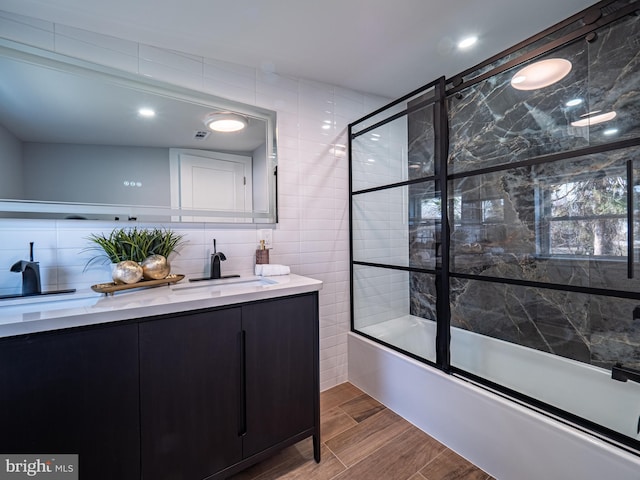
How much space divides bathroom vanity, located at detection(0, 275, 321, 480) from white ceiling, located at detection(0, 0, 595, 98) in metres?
1.36

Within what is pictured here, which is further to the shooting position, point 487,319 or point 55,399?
point 487,319

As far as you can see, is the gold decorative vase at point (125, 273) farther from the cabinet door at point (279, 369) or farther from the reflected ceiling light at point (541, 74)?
the reflected ceiling light at point (541, 74)

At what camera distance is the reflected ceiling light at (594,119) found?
149cm

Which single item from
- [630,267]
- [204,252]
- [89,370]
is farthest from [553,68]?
[89,370]

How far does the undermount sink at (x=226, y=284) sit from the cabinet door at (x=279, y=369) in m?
0.19

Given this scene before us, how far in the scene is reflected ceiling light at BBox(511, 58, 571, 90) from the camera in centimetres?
139

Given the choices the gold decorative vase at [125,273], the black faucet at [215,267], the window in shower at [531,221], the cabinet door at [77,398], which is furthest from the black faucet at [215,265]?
the window in shower at [531,221]

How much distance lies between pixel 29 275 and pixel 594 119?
289 centimetres

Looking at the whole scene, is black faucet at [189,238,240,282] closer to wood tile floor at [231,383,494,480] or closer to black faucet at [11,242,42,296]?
black faucet at [11,242,42,296]

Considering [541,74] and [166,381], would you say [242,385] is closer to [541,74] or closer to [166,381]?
[166,381]

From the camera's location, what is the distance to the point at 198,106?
5.60 ft

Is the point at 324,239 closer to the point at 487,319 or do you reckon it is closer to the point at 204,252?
the point at 204,252

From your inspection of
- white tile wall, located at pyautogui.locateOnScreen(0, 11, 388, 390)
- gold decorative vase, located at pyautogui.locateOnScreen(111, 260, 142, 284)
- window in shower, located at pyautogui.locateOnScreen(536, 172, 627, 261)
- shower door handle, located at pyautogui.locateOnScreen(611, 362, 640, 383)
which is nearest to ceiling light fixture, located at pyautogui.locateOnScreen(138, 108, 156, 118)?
white tile wall, located at pyautogui.locateOnScreen(0, 11, 388, 390)

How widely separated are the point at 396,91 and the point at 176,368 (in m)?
2.47
